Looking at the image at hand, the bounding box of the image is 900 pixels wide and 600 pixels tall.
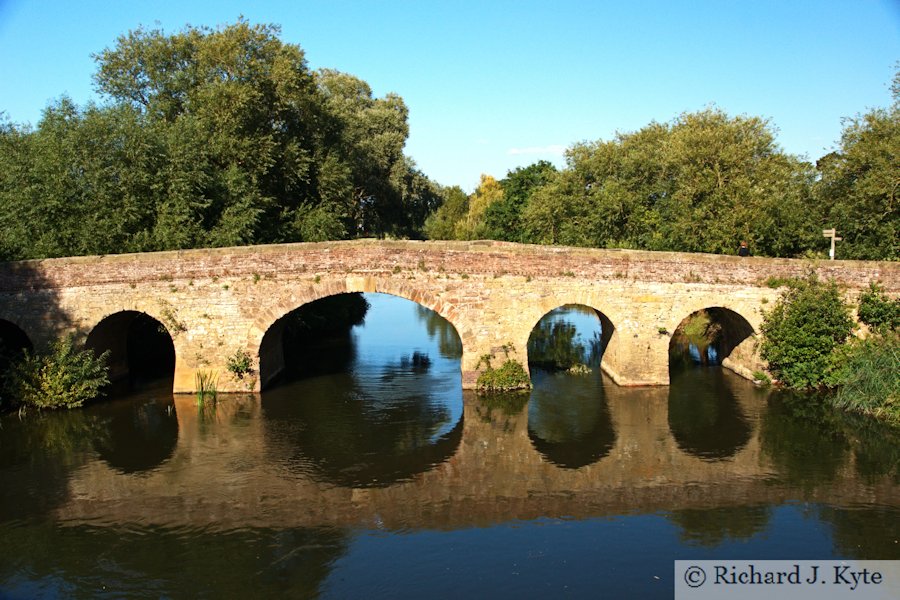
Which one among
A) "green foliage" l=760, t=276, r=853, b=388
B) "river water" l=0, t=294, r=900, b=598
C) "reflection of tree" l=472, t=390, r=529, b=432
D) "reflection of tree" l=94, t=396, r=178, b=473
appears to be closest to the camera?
"river water" l=0, t=294, r=900, b=598

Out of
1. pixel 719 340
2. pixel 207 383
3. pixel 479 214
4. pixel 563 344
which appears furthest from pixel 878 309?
pixel 479 214

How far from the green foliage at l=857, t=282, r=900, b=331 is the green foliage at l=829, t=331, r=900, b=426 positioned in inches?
13.4

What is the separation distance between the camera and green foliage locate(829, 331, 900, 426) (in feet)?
59.5

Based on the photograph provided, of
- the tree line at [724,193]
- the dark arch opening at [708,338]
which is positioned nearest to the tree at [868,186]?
the tree line at [724,193]

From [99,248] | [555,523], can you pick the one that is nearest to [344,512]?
[555,523]

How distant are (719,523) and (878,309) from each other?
37.6 ft

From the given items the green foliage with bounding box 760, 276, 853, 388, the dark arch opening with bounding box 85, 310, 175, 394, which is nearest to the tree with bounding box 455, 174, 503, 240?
the dark arch opening with bounding box 85, 310, 175, 394

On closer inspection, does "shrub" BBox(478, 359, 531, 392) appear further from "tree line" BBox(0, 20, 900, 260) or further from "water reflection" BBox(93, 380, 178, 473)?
"tree line" BBox(0, 20, 900, 260)

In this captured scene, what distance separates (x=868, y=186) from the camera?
1004 inches

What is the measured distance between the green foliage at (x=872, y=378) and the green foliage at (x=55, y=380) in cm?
2101

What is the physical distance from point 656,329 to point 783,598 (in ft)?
35.8

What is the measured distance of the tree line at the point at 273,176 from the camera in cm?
2350

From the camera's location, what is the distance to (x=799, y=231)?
2747cm

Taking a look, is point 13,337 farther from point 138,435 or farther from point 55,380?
point 138,435
